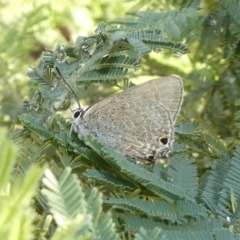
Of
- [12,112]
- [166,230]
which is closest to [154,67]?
[12,112]

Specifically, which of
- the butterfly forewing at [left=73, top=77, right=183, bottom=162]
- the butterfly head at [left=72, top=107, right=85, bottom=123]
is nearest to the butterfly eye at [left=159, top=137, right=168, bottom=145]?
the butterfly forewing at [left=73, top=77, right=183, bottom=162]

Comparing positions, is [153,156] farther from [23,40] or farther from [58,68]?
[23,40]

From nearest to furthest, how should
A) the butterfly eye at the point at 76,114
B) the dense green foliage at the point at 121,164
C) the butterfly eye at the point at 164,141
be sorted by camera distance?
the dense green foliage at the point at 121,164 → the butterfly eye at the point at 164,141 → the butterfly eye at the point at 76,114

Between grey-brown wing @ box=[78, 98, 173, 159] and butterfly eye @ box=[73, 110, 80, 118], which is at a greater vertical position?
butterfly eye @ box=[73, 110, 80, 118]

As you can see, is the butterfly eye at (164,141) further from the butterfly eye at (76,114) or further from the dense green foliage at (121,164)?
the butterfly eye at (76,114)

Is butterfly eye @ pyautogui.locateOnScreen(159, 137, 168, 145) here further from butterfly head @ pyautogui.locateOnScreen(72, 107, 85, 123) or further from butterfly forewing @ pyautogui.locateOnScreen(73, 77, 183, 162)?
butterfly head @ pyautogui.locateOnScreen(72, 107, 85, 123)

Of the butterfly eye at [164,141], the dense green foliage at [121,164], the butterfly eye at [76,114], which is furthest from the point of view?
the butterfly eye at [76,114]

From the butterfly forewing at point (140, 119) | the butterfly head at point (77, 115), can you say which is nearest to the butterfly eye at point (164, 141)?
the butterfly forewing at point (140, 119)

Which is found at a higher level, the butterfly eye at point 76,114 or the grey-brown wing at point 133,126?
the butterfly eye at point 76,114

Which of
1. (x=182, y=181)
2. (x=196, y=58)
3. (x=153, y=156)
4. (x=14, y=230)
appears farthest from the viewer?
(x=196, y=58)
